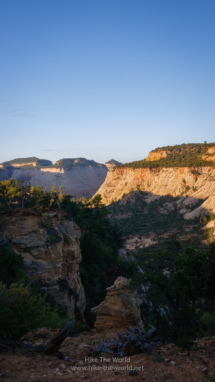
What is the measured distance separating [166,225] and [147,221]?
7.96m

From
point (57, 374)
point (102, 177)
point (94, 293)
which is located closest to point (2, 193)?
point (94, 293)

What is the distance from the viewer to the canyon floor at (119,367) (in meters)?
6.82

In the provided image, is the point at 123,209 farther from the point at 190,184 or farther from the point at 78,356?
the point at 78,356

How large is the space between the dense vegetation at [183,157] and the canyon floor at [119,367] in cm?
7503

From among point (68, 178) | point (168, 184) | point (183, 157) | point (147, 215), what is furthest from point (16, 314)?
point (68, 178)

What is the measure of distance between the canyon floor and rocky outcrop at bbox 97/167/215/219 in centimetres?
5338

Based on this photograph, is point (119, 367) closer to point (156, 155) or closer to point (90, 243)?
point (90, 243)

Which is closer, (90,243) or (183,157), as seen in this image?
(90,243)

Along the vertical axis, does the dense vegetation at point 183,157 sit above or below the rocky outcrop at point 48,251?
above

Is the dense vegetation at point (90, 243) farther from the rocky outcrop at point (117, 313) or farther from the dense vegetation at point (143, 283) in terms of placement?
the rocky outcrop at point (117, 313)

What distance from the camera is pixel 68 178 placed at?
162875 millimetres

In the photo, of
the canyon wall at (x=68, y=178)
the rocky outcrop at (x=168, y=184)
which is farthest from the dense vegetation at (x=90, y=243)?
the canyon wall at (x=68, y=178)

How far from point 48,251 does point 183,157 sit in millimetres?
90420

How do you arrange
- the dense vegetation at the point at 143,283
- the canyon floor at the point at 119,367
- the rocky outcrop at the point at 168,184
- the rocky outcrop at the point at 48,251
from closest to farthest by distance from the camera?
the canyon floor at the point at 119,367 → the dense vegetation at the point at 143,283 → the rocky outcrop at the point at 48,251 → the rocky outcrop at the point at 168,184
